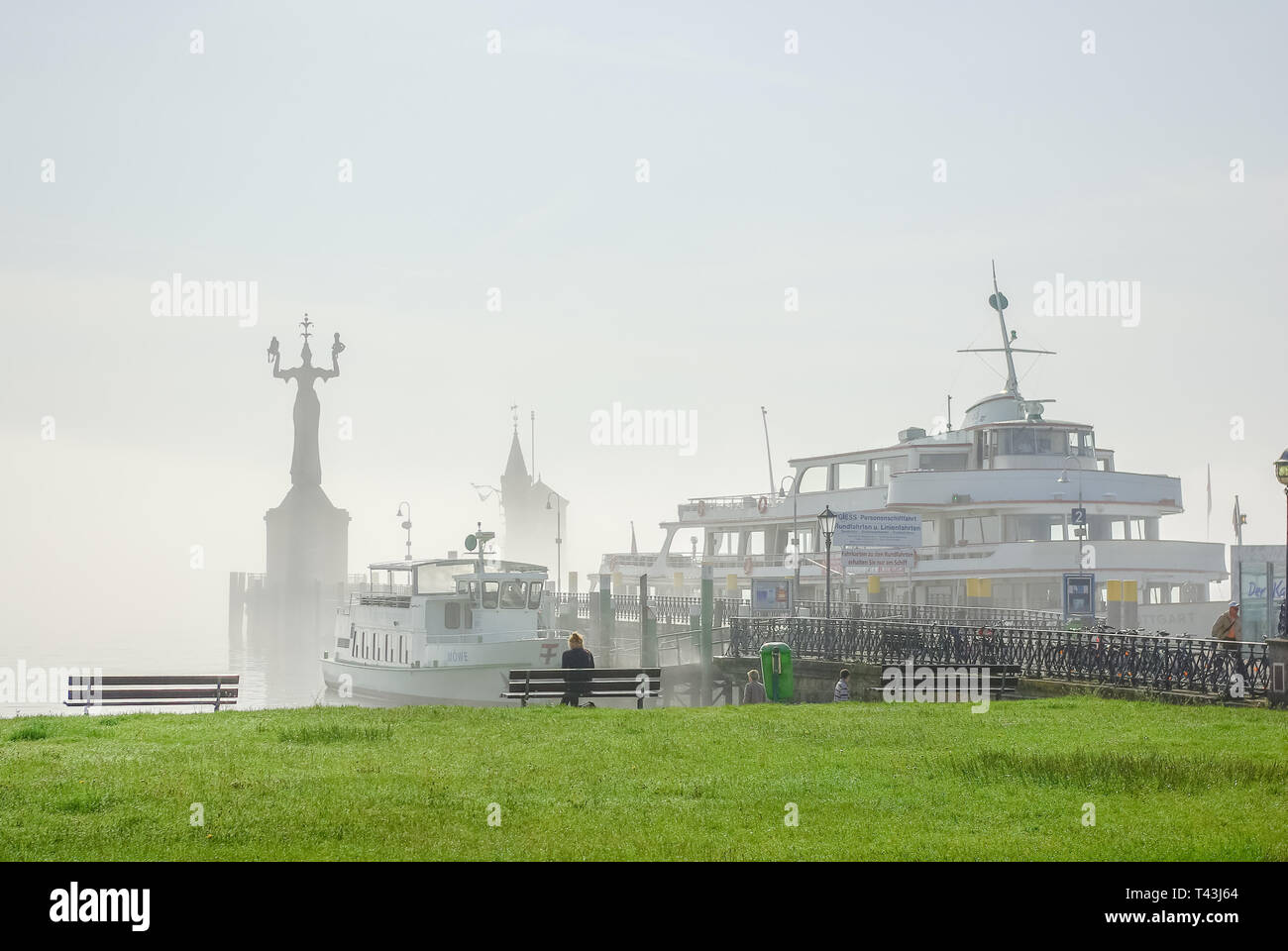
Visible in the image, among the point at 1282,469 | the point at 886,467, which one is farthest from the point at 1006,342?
the point at 1282,469

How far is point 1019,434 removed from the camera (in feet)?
168

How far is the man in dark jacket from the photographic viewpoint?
893 inches

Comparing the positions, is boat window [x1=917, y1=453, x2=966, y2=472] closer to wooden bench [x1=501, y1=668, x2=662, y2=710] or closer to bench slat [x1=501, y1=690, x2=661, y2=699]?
wooden bench [x1=501, y1=668, x2=662, y2=710]

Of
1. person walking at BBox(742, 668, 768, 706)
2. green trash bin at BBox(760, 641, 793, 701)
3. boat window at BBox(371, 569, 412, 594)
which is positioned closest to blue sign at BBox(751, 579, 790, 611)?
boat window at BBox(371, 569, 412, 594)

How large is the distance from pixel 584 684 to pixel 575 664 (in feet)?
4.00

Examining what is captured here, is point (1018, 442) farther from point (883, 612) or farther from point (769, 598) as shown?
point (769, 598)

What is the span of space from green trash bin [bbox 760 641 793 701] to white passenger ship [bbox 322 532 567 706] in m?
10.8

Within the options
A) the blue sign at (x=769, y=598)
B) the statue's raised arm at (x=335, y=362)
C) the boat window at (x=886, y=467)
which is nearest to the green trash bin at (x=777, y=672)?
the blue sign at (x=769, y=598)

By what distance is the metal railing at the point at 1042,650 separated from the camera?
2364 cm

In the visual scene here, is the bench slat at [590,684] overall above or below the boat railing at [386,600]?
below

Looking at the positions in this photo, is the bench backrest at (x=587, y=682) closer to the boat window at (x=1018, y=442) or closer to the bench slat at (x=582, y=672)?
the bench slat at (x=582, y=672)

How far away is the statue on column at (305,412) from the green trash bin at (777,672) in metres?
80.1
